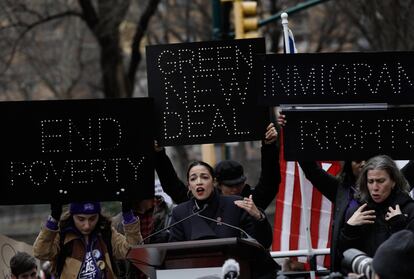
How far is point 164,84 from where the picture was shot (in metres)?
8.11

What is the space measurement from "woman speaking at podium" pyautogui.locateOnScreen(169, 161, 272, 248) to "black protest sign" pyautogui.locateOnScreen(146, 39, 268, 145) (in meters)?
0.47

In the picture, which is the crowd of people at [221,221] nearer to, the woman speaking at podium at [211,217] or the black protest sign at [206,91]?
the woman speaking at podium at [211,217]

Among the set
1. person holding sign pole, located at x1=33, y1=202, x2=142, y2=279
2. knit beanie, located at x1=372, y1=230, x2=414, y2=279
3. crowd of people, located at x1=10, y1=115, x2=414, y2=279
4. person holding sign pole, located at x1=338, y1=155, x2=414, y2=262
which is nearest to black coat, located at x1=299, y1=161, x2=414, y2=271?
crowd of people, located at x1=10, y1=115, x2=414, y2=279

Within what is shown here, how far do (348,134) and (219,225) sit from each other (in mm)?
1217

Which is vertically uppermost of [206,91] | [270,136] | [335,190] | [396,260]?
[206,91]

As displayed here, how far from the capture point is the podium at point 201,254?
258 inches

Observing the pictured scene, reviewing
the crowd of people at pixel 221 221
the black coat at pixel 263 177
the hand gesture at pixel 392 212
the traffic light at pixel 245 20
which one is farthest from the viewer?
the traffic light at pixel 245 20

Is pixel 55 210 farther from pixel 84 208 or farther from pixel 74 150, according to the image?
pixel 74 150

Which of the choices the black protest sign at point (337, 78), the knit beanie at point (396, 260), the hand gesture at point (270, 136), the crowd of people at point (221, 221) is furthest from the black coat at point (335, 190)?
the knit beanie at point (396, 260)

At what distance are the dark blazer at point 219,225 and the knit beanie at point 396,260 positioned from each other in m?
2.89

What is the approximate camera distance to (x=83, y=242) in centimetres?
761

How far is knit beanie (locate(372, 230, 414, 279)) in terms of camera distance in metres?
4.43

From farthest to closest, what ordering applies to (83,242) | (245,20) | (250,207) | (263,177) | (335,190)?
(245,20) → (263,177) → (335,190) → (83,242) → (250,207)

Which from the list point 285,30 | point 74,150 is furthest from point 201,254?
point 285,30
